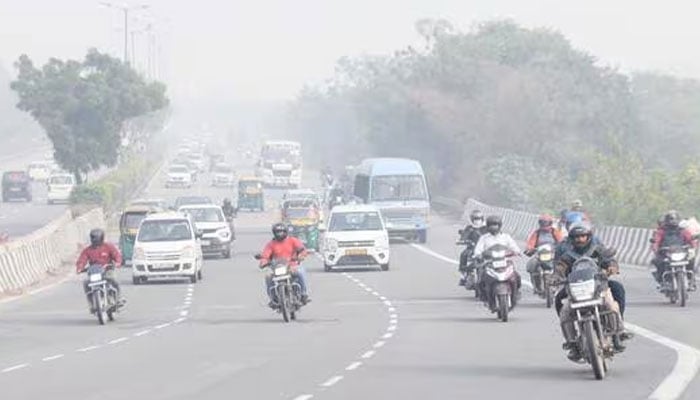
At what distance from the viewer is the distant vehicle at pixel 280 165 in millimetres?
128625

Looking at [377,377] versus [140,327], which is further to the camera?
[140,327]

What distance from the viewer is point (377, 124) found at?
130 meters

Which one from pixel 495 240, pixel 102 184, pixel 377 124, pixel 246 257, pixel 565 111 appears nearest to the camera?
pixel 495 240

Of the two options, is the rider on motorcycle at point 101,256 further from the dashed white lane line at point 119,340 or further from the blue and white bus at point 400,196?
the blue and white bus at point 400,196

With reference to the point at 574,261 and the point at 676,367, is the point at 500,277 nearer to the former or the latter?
the point at 676,367

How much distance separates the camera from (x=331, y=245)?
4931 centimetres

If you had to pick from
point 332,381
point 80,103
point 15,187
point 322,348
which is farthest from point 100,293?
point 15,187

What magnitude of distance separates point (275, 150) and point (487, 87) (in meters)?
29.3

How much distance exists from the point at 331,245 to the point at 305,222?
12.1 m

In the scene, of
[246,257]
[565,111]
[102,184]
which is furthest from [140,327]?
[565,111]

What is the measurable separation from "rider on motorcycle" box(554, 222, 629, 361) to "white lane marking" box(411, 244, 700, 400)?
78 centimetres

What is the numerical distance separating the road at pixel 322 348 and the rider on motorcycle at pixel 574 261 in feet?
1.47

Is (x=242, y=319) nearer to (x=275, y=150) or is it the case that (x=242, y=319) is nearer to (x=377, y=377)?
(x=377, y=377)

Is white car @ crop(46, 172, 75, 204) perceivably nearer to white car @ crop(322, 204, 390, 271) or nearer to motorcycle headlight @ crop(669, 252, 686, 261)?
white car @ crop(322, 204, 390, 271)
